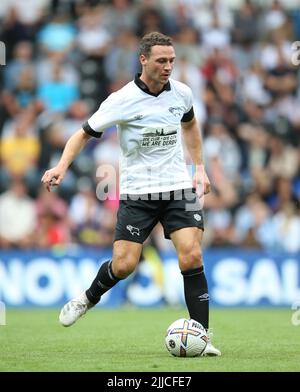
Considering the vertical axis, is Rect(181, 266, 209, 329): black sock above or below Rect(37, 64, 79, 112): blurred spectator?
below

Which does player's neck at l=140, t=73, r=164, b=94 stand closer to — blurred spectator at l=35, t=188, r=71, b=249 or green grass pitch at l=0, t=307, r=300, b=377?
green grass pitch at l=0, t=307, r=300, b=377

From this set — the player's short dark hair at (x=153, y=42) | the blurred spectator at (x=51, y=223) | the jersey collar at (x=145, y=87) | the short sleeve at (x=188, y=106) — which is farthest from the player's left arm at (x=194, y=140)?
the blurred spectator at (x=51, y=223)

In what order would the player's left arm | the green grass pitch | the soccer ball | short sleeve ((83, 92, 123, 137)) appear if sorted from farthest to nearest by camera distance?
the player's left arm, short sleeve ((83, 92, 123, 137)), the soccer ball, the green grass pitch

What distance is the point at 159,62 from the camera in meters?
8.20

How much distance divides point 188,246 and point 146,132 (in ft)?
3.45

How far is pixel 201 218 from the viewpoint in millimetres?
8414

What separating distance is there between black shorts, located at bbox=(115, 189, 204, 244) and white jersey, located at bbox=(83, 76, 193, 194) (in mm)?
70

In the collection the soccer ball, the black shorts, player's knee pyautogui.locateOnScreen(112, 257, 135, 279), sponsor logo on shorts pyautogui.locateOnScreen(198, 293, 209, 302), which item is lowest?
the soccer ball

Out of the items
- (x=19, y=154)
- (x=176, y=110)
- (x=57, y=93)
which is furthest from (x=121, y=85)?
(x=176, y=110)

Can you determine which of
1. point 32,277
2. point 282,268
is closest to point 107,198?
point 32,277

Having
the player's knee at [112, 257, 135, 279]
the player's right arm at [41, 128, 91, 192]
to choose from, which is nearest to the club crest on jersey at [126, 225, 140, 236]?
the player's knee at [112, 257, 135, 279]

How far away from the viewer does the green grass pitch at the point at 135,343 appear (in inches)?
284

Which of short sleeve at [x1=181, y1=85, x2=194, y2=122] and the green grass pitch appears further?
short sleeve at [x1=181, y1=85, x2=194, y2=122]

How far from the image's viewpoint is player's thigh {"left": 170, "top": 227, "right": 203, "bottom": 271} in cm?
817
